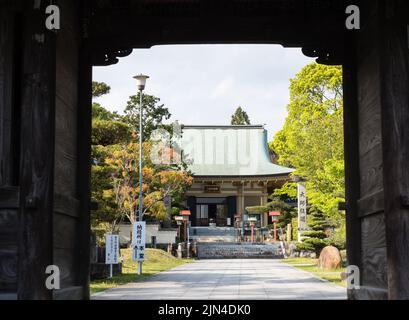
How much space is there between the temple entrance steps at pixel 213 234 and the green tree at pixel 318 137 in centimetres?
745

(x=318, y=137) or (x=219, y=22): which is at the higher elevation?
(x=318, y=137)

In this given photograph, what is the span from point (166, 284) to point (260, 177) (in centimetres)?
3205

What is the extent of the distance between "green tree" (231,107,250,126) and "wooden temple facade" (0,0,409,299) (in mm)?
70366

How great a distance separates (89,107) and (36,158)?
Result: 6.38ft

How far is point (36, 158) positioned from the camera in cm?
505

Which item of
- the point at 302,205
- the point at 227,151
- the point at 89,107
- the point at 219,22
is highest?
the point at 227,151

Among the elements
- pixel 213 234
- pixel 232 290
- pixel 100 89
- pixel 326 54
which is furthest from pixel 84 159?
pixel 213 234

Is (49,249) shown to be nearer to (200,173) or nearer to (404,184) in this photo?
(404,184)

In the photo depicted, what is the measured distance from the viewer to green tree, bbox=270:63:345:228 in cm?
2573

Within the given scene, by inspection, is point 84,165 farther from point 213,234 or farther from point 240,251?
point 213,234

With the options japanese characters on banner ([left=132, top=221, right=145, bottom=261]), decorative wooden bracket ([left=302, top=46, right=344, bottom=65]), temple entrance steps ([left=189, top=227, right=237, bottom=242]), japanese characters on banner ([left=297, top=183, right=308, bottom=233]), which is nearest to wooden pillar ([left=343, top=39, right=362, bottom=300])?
decorative wooden bracket ([left=302, top=46, right=344, bottom=65])

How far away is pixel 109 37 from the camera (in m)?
6.99

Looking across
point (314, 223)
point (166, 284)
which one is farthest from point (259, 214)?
point (166, 284)

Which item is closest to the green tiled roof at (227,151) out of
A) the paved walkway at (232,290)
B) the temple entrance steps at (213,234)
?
the temple entrance steps at (213,234)
